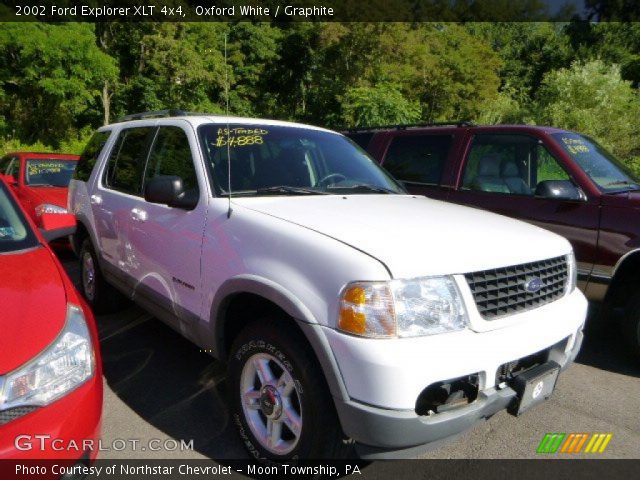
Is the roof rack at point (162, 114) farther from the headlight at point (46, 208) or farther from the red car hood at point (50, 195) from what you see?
the red car hood at point (50, 195)

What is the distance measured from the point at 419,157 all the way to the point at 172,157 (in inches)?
112

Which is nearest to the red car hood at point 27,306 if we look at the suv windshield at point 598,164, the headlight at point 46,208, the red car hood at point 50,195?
the suv windshield at point 598,164

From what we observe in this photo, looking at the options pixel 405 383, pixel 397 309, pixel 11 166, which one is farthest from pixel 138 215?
pixel 11 166

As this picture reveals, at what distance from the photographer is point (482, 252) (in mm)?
2361

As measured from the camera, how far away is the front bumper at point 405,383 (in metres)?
2.01

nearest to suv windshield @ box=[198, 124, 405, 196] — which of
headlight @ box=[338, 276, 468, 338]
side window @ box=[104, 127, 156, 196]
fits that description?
side window @ box=[104, 127, 156, 196]

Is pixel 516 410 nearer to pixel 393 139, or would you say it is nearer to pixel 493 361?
pixel 493 361

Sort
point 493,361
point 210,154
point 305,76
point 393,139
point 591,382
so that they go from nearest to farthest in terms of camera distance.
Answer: point 493,361
point 210,154
point 591,382
point 393,139
point 305,76

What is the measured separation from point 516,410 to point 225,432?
1.61m

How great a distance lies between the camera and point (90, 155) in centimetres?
500

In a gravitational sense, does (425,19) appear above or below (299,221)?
above

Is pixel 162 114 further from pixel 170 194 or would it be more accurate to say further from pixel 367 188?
pixel 367 188

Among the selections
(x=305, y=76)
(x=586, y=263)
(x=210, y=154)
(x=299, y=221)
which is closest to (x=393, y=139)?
(x=586, y=263)

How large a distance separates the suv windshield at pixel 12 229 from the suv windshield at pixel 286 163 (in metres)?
1.06
